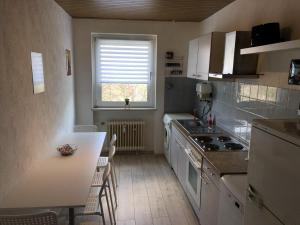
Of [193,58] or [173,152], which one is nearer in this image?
[193,58]

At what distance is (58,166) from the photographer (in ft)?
7.56

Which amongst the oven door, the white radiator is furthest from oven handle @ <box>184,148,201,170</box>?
the white radiator

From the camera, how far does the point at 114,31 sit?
4.22 metres

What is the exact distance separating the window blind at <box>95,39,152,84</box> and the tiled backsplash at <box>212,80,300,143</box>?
145 cm

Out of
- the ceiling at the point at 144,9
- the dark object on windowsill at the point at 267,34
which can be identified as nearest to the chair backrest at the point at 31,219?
the dark object on windowsill at the point at 267,34

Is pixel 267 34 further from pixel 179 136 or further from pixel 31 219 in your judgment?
pixel 31 219

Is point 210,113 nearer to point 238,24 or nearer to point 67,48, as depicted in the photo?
point 238,24

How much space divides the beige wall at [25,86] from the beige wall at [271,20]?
2.17m

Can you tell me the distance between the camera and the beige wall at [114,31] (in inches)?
165

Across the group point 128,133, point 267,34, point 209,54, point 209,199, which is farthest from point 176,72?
point 209,199

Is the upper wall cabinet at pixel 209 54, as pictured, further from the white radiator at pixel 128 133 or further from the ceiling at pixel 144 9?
the white radiator at pixel 128 133

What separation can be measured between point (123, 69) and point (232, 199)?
325 cm

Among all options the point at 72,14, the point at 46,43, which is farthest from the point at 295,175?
the point at 72,14

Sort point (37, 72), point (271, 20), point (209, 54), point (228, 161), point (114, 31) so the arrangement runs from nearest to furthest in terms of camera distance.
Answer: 1. point (228, 161)
2. point (271, 20)
3. point (37, 72)
4. point (209, 54)
5. point (114, 31)
